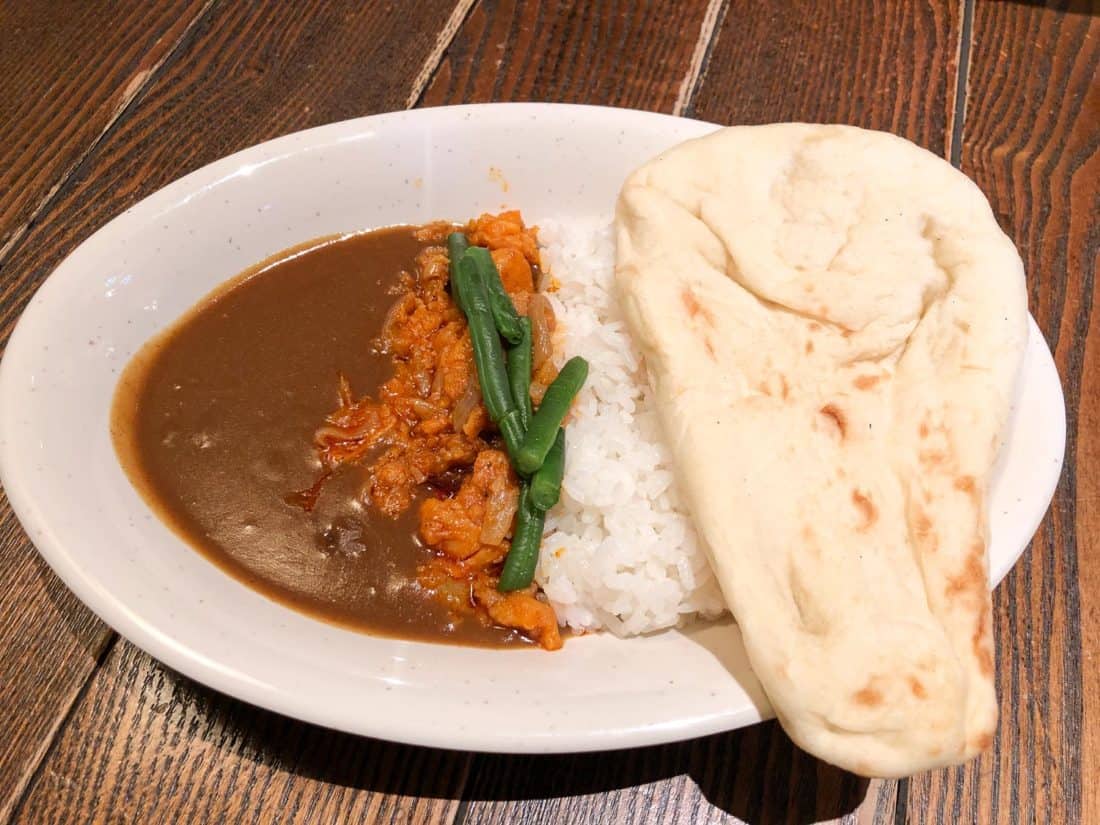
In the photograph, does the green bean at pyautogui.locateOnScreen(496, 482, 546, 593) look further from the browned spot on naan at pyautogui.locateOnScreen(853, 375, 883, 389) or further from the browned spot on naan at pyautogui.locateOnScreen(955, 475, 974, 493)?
the browned spot on naan at pyautogui.locateOnScreen(955, 475, 974, 493)

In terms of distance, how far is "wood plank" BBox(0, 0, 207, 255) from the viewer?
130 inches

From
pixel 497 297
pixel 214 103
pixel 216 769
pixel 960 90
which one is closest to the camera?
pixel 216 769

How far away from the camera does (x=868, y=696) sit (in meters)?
1.82

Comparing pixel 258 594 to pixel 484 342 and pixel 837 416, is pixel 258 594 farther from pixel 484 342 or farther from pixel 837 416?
pixel 837 416

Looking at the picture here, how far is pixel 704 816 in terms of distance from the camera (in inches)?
82.4

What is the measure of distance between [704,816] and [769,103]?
287cm

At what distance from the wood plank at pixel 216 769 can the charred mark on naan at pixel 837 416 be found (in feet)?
4.09

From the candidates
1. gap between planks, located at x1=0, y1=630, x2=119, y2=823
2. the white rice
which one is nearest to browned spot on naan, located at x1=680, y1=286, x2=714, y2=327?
the white rice

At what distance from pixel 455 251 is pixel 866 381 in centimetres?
140

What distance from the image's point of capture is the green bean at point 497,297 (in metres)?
2.70

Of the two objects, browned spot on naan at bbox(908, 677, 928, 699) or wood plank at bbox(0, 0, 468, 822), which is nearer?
browned spot on naan at bbox(908, 677, 928, 699)

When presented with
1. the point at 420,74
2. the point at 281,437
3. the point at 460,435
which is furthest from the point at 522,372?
the point at 420,74

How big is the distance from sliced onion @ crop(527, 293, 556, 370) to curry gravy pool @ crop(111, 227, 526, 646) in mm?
478

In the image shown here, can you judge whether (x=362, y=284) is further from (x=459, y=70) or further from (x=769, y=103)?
(x=769, y=103)
